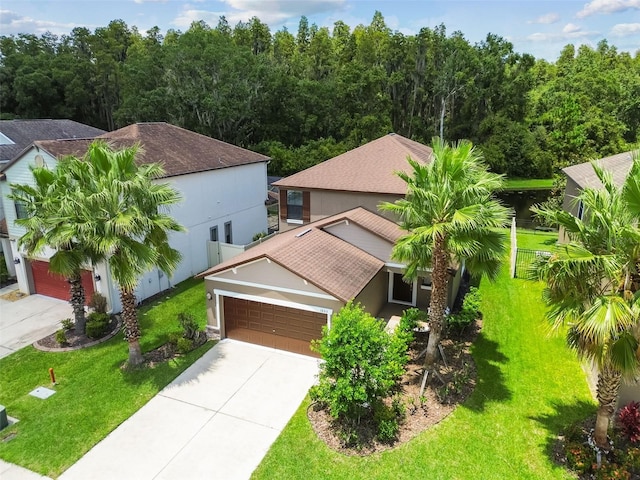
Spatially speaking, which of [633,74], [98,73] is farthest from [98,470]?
[633,74]

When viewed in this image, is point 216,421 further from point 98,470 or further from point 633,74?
point 633,74

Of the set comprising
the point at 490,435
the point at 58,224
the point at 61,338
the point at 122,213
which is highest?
the point at 122,213

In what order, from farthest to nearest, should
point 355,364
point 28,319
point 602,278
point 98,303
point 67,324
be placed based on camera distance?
point 28,319
point 98,303
point 67,324
point 355,364
point 602,278

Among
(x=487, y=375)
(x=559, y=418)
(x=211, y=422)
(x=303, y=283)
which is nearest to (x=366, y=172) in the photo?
(x=303, y=283)

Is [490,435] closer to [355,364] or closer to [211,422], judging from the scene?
[355,364]

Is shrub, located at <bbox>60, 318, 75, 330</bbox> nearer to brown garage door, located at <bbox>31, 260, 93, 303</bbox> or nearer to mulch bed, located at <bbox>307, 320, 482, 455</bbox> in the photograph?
brown garage door, located at <bbox>31, 260, 93, 303</bbox>

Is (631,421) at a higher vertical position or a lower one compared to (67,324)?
higher

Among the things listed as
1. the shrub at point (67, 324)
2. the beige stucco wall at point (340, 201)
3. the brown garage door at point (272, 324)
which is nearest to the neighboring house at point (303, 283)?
the brown garage door at point (272, 324)
